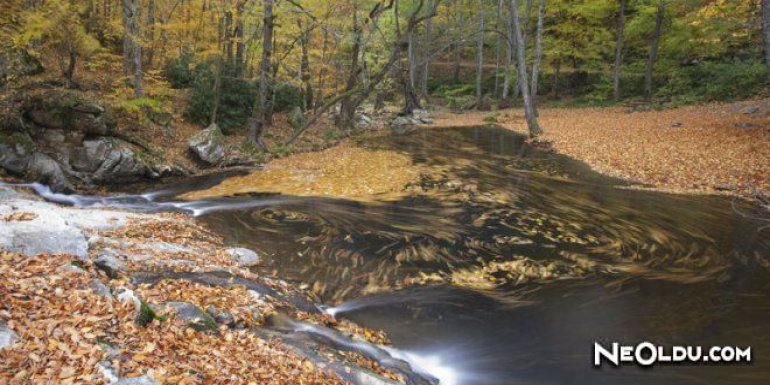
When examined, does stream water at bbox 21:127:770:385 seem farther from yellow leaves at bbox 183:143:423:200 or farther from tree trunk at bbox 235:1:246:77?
tree trunk at bbox 235:1:246:77

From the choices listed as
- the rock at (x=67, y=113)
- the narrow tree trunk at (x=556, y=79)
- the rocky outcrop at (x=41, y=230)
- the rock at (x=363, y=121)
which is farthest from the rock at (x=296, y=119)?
the narrow tree trunk at (x=556, y=79)

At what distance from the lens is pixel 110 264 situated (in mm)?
6270

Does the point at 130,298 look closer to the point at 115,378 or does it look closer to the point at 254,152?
the point at 115,378

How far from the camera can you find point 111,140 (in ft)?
43.7

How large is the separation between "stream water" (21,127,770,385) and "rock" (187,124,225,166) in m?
2.09

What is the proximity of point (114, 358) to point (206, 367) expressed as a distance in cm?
72

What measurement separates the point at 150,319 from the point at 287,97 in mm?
20493

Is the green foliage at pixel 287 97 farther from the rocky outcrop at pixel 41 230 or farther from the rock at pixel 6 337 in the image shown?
the rock at pixel 6 337

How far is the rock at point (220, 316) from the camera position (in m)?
5.42

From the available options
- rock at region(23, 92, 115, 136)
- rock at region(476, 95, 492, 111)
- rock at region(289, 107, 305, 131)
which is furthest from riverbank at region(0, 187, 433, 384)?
rock at region(476, 95, 492, 111)

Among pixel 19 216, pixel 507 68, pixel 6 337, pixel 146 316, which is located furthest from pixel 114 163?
pixel 507 68

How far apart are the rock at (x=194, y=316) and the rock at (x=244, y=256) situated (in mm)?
2651

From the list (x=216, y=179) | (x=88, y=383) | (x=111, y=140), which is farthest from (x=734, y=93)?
(x=88, y=383)

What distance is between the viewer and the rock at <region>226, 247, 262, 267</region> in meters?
8.04
